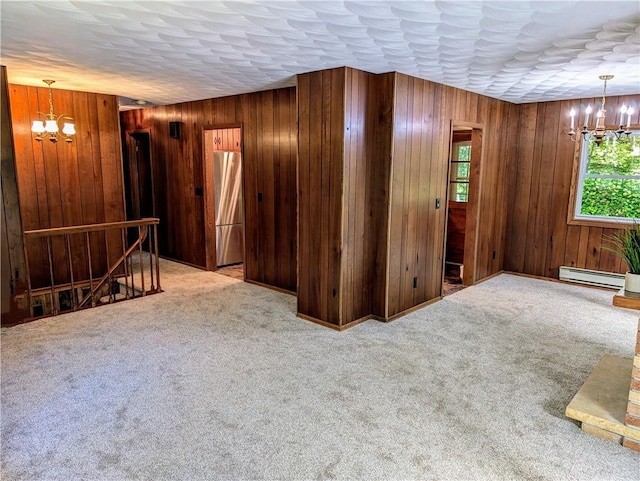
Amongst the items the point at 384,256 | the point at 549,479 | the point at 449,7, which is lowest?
the point at 549,479

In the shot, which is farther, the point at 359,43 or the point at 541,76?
the point at 541,76

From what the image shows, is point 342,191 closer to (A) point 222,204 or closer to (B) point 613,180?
(A) point 222,204

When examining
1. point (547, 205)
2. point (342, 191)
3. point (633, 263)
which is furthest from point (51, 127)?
point (547, 205)

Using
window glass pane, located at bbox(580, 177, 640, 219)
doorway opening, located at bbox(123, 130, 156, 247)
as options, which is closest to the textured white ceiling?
window glass pane, located at bbox(580, 177, 640, 219)

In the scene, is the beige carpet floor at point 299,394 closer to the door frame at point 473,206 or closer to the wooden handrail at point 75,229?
the wooden handrail at point 75,229

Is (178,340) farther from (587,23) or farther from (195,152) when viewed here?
(587,23)

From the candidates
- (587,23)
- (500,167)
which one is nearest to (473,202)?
(500,167)

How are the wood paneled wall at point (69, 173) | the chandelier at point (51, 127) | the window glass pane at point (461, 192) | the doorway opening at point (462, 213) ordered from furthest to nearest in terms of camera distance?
the window glass pane at point (461, 192), the doorway opening at point (462, 213), the wood paneled wall at point (69, 173), the chandelier at point (51, 127)

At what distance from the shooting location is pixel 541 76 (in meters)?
4.01

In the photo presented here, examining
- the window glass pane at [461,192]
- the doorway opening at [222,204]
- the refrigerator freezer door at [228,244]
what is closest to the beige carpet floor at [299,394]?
the doorway opening at [222,204]

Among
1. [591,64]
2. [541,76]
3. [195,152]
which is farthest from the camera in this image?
[195,152]

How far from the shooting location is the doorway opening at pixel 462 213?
216 inches

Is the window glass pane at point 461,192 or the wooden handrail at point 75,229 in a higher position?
the window glass pane at point 461,192

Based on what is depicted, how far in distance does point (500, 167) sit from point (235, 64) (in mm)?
3910
